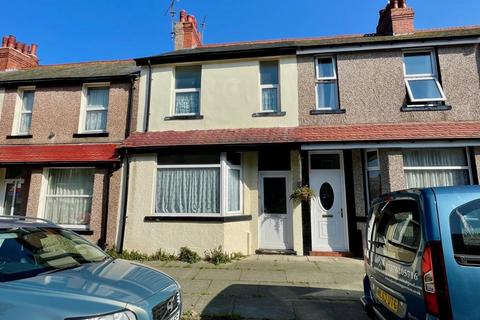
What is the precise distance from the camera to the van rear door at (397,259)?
2586 mm

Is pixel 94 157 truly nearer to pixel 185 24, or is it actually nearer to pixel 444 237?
pixel 185 24

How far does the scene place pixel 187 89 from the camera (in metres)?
9.26

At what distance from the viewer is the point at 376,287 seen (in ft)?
A: 11.1

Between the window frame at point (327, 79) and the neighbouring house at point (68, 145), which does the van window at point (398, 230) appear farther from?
the neighbouring house at point (68, 145)

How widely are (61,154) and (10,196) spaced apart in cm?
268

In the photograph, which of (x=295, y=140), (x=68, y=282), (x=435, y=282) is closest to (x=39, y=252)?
(x=68, y=282)

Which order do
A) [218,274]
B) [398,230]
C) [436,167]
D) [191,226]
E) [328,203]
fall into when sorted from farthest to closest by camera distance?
[328,203] → [191,226] → [436,167] → [218,274] → [398,230]

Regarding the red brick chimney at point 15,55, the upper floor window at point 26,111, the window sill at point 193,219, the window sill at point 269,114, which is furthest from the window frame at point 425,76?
the red brick chimney at point 15,55

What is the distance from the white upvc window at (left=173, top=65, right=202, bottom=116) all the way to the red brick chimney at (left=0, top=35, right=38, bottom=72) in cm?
835

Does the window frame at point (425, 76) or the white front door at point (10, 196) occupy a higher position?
the window frame at point (425, 76)

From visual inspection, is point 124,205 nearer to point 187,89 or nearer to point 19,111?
point 187,89

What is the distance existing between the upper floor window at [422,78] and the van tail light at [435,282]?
6885 mm

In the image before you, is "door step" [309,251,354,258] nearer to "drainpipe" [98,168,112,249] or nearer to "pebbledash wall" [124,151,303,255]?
"pebbledash wall" [124,151,303,255]

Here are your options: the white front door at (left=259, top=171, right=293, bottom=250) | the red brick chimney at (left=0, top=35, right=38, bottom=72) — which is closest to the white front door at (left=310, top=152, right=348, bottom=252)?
the white front door at (left=259, top=171, right=293, bottom=250)
